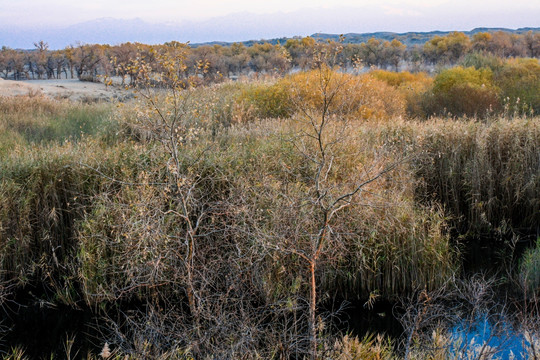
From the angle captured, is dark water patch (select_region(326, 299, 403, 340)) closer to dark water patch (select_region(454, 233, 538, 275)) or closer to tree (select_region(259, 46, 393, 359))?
tree (select_region(259, 46, 393, 359))

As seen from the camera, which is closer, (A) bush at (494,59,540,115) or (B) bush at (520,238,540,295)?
(B) bush at (520,238,540,295)

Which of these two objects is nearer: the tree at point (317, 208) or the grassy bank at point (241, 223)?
the tree at point (317, 208)

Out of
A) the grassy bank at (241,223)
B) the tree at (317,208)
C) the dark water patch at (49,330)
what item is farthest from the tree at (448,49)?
the dark water patch at (49,330)

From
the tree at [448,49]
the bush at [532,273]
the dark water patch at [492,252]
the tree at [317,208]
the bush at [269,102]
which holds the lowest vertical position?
the dark water patch at [492,252]

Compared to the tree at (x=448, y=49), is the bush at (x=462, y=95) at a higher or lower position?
lower

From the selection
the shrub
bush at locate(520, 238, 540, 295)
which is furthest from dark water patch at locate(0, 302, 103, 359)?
the shrub

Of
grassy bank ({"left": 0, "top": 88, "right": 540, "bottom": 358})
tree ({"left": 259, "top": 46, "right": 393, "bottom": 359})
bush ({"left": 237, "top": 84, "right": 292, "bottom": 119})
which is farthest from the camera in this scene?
bush ({"left": 237, "top": 84, "right": 292, "bottom": 119})

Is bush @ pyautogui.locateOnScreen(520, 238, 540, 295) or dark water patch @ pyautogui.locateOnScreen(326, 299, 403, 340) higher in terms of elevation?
bush @ pyautogui.locateOnScreen(520, 238, 540, 295)

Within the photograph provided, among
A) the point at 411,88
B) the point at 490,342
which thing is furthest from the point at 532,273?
the point at 411,88

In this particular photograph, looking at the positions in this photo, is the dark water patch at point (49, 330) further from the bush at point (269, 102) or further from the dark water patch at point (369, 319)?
the bush at point (269, 102)

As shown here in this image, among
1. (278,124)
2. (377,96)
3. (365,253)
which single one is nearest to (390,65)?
(377,96)

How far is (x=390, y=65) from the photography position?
119 ft

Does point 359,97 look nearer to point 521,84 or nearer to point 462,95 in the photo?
point 462,95

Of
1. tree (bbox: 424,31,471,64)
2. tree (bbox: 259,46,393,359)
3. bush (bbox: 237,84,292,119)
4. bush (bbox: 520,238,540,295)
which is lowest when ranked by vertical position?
bush (bbox: 520,238,540,295)
